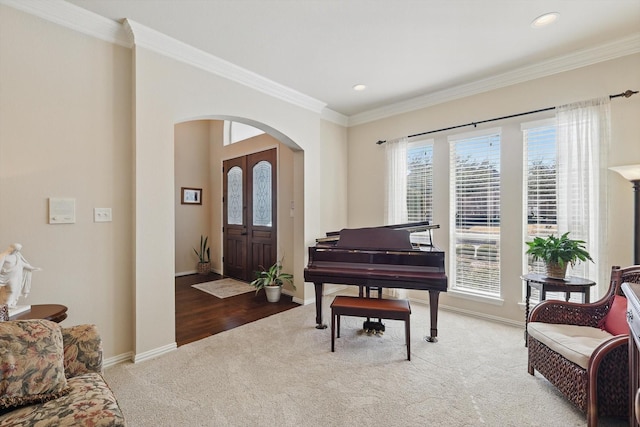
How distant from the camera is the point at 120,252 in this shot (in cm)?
252

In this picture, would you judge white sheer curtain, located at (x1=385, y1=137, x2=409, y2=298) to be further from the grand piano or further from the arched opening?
the arched opening

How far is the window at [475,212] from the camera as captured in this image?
348 cm

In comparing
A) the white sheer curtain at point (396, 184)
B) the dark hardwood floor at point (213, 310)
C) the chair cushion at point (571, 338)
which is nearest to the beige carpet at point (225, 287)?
the dark hardwood floor at point (213, 310)

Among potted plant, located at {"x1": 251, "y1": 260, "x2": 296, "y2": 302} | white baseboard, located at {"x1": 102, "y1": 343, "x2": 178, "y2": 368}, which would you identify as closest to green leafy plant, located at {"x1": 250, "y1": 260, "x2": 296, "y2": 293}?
potted plant, located at {"x1": 251, "y1": 260, "x2": 296, "y2": 302}

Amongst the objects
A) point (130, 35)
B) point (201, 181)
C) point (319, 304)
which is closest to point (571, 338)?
point (319, 304)

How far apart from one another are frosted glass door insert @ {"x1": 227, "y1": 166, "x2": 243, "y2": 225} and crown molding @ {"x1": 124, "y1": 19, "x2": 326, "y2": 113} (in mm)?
2243

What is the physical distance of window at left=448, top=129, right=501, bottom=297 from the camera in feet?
11.4

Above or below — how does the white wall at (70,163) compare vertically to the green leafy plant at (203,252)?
above

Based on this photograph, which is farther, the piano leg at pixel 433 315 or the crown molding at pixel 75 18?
the piano leg at pixel 433 315

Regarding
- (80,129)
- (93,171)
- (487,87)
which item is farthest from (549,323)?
(80,129)

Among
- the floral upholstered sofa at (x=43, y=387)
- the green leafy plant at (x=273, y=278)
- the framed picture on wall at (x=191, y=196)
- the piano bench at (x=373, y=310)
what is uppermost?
the framed picture on wall at (x=191, y=196)

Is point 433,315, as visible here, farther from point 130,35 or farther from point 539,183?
point 130,35

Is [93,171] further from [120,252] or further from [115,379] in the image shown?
[115,379]

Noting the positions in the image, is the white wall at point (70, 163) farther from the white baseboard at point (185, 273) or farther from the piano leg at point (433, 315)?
the white baseboard at point (185, 273)
